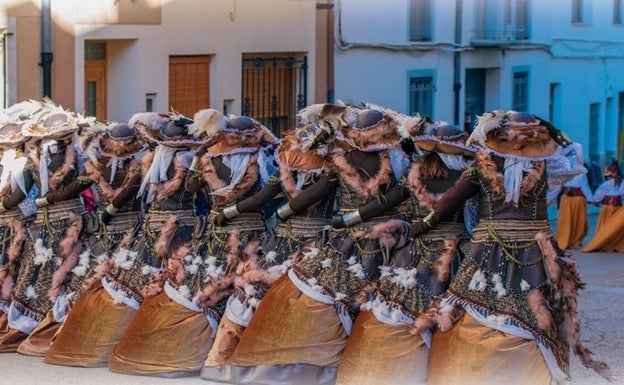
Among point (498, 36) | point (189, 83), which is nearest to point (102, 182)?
point (189, 83)

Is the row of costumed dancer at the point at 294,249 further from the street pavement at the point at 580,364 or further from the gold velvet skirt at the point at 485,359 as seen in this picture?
the street pavement at the point at 580,364

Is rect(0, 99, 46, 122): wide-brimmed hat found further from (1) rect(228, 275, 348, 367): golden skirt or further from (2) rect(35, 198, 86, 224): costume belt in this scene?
(1) rect(228, 275, 348, 367): golden skirt

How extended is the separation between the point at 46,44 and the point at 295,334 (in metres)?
9.59

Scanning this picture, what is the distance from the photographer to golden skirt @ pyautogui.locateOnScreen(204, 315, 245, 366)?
9.17 m

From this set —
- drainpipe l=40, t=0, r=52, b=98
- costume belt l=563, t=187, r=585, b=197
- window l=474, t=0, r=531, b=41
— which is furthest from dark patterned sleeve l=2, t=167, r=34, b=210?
window l=474, t=0, r=531, b=41

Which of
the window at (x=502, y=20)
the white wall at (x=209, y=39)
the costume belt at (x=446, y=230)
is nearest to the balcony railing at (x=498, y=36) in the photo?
the window at (x=502, y=20)

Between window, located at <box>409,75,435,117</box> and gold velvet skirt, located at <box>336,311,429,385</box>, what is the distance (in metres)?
16.2

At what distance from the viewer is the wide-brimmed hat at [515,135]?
330 inches

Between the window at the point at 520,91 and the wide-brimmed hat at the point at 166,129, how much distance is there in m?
19.3

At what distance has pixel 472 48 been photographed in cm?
2658

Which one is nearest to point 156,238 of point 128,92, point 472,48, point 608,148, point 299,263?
point 299,263

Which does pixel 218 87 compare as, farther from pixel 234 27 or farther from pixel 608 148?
pixel 608 148

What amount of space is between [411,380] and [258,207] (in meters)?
1.63

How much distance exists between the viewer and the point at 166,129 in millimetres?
9938
